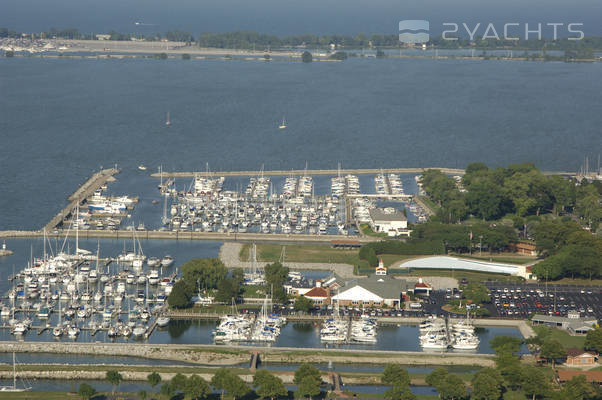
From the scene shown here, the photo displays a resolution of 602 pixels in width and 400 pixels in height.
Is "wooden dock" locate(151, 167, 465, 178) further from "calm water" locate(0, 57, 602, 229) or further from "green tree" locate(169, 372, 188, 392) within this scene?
"green tree" locate(169, 372, 188, 392)

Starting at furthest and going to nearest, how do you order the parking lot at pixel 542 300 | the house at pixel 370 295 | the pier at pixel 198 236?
1. the pier at pixel 198 236
2. the house at pixel 370 295
3. the parking lot at pixel 542 300

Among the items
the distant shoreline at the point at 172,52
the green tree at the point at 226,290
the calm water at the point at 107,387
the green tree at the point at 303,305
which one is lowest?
the calm water at the point at 107,387

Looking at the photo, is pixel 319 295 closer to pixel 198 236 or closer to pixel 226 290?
pixel 226 290

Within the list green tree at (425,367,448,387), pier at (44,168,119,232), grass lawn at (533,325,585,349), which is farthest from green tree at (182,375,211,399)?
pier at (44,168,119,232)

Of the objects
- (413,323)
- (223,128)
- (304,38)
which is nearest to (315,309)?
(413,323)

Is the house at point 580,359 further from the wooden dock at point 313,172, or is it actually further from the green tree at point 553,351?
the wooden dock at point 313,172

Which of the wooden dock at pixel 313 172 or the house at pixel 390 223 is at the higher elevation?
the wooden dock at pixel 313 172

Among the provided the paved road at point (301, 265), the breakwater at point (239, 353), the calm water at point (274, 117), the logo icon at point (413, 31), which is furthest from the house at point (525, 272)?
the logo icon at point (413, 31)
